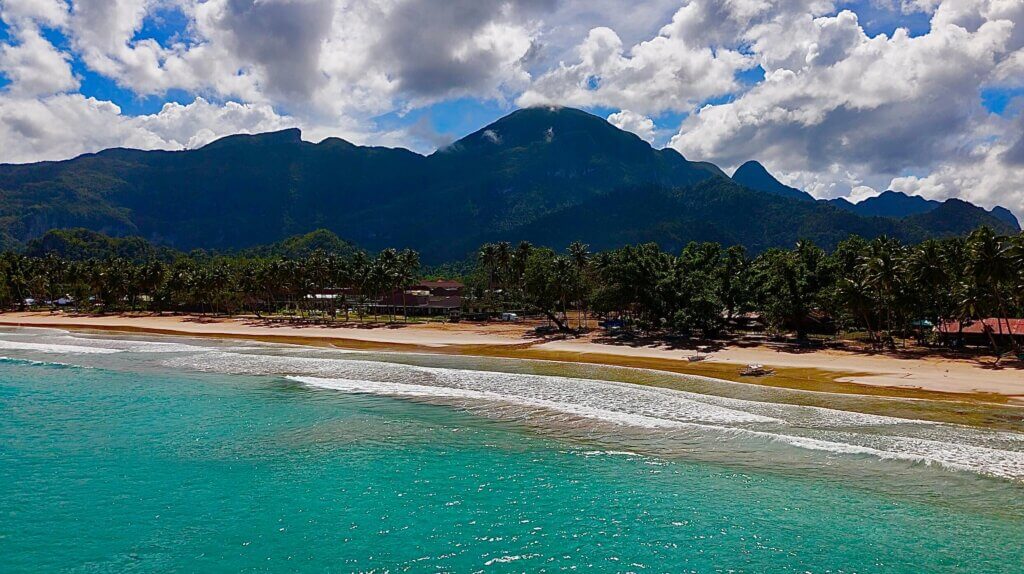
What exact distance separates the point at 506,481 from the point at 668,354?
3731cm

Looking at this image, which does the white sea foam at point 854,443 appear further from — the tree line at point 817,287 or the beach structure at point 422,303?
the beach structure at point 422,303

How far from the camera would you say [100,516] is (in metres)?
17.4

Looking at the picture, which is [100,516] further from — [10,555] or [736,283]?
[736,283]

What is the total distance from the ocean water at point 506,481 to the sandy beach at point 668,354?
566cm

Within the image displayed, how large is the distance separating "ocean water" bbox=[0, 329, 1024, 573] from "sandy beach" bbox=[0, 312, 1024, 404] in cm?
566

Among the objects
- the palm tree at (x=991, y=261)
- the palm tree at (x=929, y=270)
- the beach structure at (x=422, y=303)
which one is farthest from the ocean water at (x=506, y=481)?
the beach structure at (x=422, y=303)

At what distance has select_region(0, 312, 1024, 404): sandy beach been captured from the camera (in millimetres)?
37781

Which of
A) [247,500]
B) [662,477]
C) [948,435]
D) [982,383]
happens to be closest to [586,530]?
[662,477]

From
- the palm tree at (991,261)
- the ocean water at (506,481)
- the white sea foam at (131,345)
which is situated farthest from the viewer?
the white sea foam at (131,345)

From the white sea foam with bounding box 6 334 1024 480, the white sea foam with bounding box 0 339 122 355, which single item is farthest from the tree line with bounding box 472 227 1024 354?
the white sea foam with bounding box 0 339 122 355

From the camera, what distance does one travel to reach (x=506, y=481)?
787 inches

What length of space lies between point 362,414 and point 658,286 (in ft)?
142

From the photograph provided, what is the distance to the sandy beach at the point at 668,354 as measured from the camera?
37781mm

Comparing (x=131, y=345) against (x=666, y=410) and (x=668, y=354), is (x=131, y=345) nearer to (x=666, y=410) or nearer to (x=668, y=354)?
(x=668, y=354)
